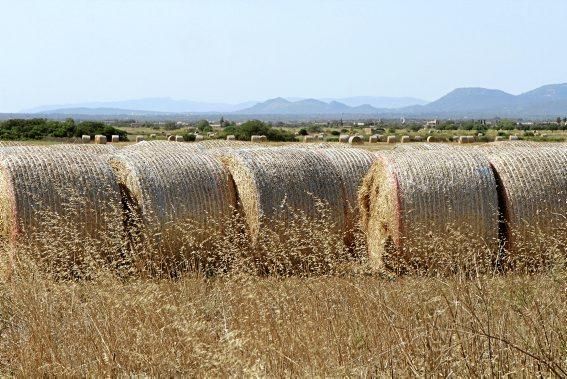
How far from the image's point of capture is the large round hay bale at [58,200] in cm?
982

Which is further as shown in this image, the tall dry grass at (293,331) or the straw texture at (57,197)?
the straw texture at (57,197)

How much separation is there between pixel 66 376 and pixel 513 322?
10.1 feet

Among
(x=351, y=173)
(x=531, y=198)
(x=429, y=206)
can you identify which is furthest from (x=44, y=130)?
(x=531, y=198)

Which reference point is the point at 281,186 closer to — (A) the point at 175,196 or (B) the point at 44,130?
(A) the point at 175,196

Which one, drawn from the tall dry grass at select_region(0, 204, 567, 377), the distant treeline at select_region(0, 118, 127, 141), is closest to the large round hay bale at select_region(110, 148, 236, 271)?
the tall dry grass at select_region(0, 204, 567, 377)

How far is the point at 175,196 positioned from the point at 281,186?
1.45 m

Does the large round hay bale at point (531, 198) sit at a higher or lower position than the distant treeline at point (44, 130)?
higher

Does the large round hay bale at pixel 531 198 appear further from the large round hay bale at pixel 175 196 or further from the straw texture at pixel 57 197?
the straw texture at pixel 57 197

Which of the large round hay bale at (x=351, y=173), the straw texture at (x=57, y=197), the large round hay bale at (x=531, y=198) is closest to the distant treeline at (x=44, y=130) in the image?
the large round hay bale at (x=351, y=173)

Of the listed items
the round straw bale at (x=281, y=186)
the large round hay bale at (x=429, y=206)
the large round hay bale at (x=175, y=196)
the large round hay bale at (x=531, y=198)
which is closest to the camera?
the large round hay bale at (x=175, y=196)

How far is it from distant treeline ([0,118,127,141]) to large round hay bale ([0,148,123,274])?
36.4 m

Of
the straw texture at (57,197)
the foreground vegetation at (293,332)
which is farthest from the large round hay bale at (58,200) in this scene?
the foreground vegetation at (293,332)

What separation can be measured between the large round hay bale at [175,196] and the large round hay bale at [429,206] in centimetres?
209

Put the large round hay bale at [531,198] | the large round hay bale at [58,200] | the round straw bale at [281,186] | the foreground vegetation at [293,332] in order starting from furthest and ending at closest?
1. the round straw bale at [281,186]
2. the large round hay bale at [531,198]
3. the large round hay bale at [58,200]
4. the foreground vegetation at [293,332]
